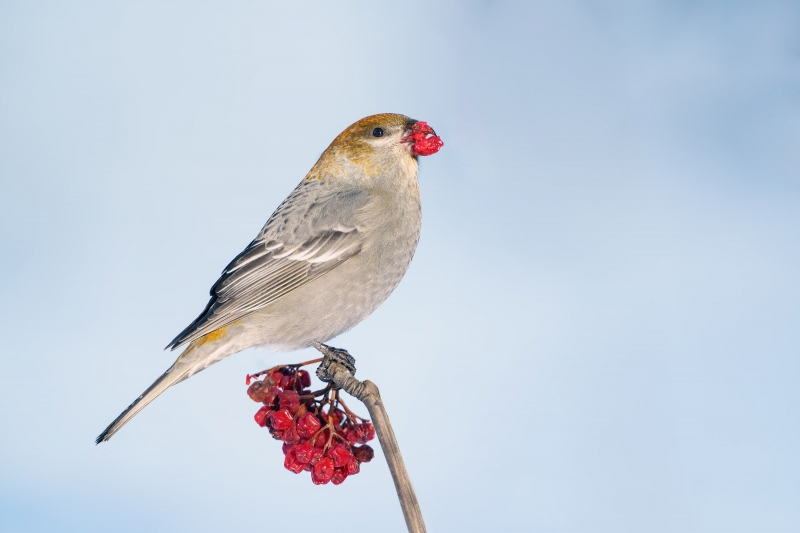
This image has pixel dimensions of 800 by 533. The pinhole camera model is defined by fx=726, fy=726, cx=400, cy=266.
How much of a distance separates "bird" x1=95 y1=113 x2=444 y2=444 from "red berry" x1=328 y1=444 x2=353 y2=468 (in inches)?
25.1

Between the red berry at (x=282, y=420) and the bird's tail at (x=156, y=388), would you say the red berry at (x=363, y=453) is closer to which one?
the red berry at (x=282, y=420)

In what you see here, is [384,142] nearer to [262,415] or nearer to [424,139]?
[424,139]

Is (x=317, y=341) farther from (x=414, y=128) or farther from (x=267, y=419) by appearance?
(x=414, y=128)

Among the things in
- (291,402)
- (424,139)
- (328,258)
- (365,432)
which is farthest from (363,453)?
(424,139)

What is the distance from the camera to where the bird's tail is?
2822mm

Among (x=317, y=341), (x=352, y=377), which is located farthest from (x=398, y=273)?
(x=352, y=377)

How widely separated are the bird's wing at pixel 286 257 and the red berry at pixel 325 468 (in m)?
0.76

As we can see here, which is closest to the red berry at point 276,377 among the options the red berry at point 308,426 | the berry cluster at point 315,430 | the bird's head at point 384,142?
the berry cluster at point 315,430

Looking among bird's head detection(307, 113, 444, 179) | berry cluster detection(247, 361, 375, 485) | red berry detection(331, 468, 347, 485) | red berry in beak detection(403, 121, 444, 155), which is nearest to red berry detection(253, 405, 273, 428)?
berry cluster detection(247, 361, 375, 485)

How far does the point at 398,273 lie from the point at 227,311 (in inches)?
29.7

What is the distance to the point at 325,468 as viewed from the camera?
102 inches

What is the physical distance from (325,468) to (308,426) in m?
0.16

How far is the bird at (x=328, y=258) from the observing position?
306 cm

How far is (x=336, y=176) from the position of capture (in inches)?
133
